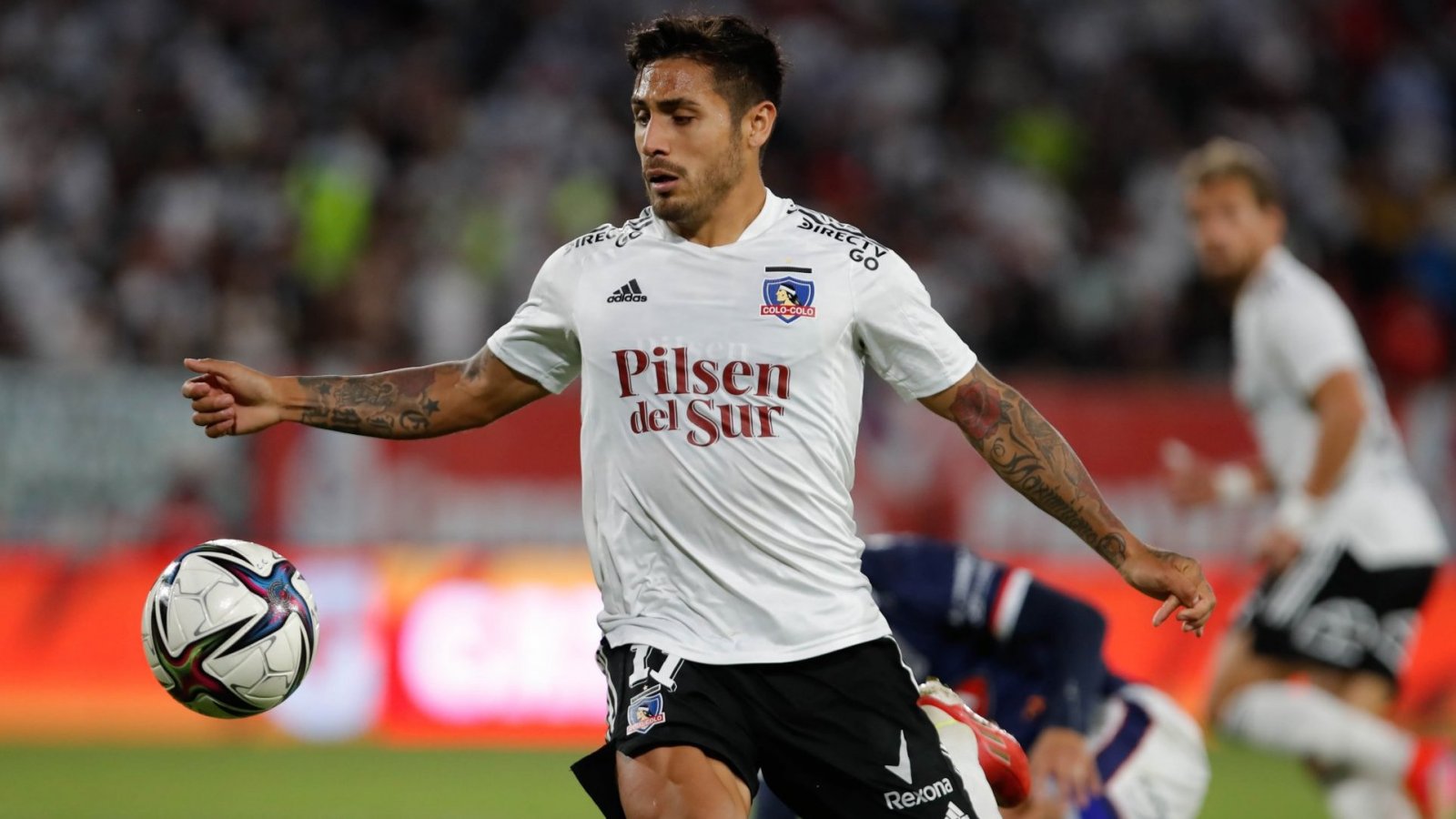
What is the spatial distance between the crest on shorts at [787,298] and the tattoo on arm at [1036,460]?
1.35 feet

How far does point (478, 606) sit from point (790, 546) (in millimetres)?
7272

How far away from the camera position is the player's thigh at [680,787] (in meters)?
4.03

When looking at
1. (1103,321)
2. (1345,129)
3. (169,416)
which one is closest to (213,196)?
(169,416)

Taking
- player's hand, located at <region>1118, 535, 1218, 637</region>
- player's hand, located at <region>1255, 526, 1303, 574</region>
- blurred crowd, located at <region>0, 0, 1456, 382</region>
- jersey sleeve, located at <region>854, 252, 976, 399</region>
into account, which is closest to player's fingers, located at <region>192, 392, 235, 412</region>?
jersey sleeve, located at <region>854, 252, 976, 399</region>

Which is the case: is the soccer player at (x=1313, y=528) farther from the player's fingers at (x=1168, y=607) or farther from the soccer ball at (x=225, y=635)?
the soccer ball at (x=225, y=635)

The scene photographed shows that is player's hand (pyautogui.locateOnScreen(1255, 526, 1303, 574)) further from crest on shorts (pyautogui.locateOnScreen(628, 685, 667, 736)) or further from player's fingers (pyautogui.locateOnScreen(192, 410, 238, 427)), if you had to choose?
player's fingers (pyautogui.locateOnScreen(192, 410, 238, 427))

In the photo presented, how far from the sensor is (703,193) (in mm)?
4355

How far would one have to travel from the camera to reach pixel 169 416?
12.0m

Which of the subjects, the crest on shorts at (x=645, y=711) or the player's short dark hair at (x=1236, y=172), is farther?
the player's short dark hair at (x=1236, y=172)

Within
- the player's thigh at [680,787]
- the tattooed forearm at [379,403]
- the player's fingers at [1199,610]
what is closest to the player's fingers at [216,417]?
the tattooed forearm at [379,403]

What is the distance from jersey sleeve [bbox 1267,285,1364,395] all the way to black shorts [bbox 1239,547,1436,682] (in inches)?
25.4

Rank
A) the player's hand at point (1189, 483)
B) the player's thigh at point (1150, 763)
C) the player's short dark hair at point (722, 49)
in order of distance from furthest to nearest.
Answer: the player's hand at point (1189, 483), the player's thigh at point (1150, 763), the player's short dark hair at point (722, 49)

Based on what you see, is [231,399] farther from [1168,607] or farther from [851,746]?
[1168,607]

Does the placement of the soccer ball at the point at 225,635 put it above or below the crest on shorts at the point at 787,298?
below
